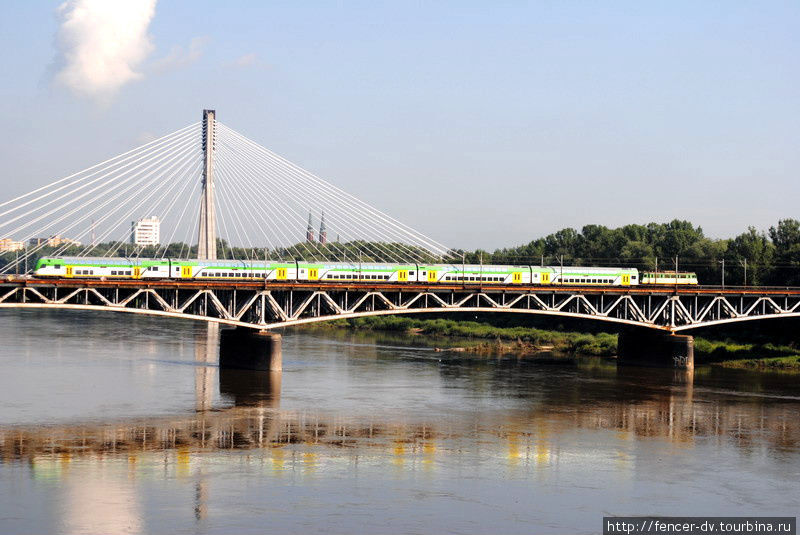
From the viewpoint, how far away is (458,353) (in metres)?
95.2

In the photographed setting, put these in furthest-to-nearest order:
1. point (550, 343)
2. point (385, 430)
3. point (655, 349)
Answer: point (550, 343), point (655, 349), point (385, 430)

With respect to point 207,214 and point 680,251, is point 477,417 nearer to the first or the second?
point 207,214

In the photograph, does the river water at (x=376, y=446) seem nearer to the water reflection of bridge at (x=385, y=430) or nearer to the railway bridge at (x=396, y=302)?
the water reflection of bridge at (x=385, y=430)

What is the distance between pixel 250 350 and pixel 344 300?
7.70 meters

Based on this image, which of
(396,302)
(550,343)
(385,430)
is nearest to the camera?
(385,430)

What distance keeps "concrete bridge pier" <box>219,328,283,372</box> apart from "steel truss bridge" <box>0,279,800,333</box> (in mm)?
1021

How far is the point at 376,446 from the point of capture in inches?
1810

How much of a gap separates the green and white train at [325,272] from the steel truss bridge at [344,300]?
1376 millimetres

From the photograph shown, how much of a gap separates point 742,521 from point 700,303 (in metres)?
63.7

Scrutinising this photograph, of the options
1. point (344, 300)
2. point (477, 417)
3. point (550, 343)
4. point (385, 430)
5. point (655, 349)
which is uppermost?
point (344, 300)

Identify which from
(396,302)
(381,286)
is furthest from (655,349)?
(381,286)

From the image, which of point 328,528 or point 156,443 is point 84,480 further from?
point 328,528

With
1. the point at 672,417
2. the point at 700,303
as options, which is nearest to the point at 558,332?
the point at 700,303

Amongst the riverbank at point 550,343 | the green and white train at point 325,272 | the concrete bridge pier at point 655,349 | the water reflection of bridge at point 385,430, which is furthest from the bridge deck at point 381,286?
the water reflection of bridge at point 385,430
